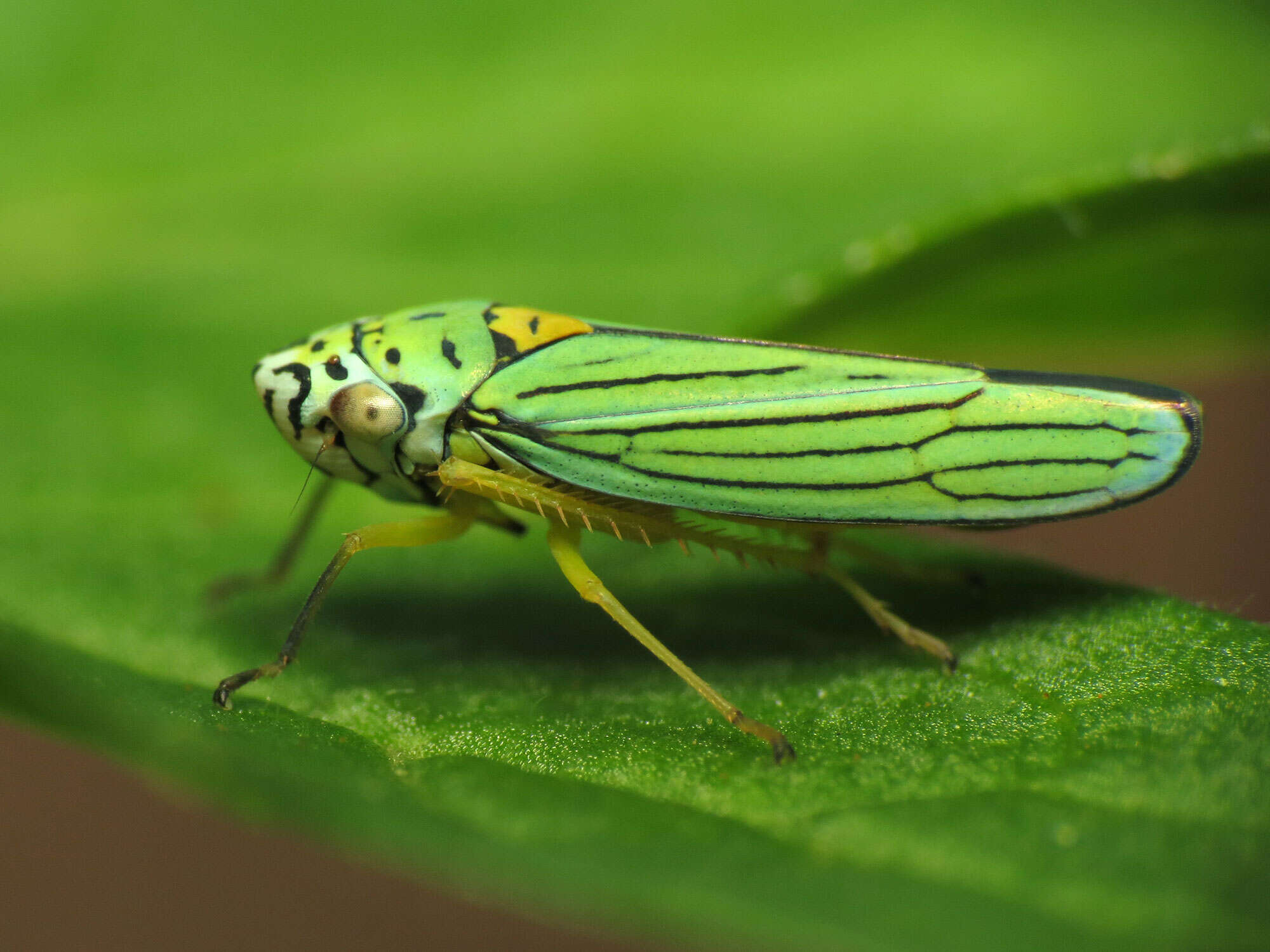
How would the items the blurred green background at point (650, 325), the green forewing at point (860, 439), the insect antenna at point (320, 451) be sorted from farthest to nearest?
the insect antenna at point (320, 451) → the green forewing at point (860, 439) → the blurred green background at point (650, 325)

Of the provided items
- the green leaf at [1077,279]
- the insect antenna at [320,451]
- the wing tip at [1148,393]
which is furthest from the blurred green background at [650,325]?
the wing tip at [1148,393]

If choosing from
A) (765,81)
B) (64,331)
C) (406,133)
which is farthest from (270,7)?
(765,81)

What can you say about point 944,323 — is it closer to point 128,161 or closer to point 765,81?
point 765,81

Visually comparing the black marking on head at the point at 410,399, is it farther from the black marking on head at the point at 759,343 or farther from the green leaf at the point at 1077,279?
the green leaf at the point at 1077,279

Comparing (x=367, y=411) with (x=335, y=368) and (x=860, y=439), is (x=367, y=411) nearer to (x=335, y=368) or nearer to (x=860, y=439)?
(x=335, y=368)

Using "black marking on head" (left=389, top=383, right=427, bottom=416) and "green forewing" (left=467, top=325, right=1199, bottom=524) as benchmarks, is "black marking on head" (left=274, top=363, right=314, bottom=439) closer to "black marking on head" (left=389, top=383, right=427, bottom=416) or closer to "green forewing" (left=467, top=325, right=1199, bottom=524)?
"black marking on head" (left=389, top=383, right=427, bottom=416)

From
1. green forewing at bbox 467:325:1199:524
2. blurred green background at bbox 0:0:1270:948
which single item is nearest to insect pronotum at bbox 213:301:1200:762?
green forewing at bbox 467:325:1199:524
